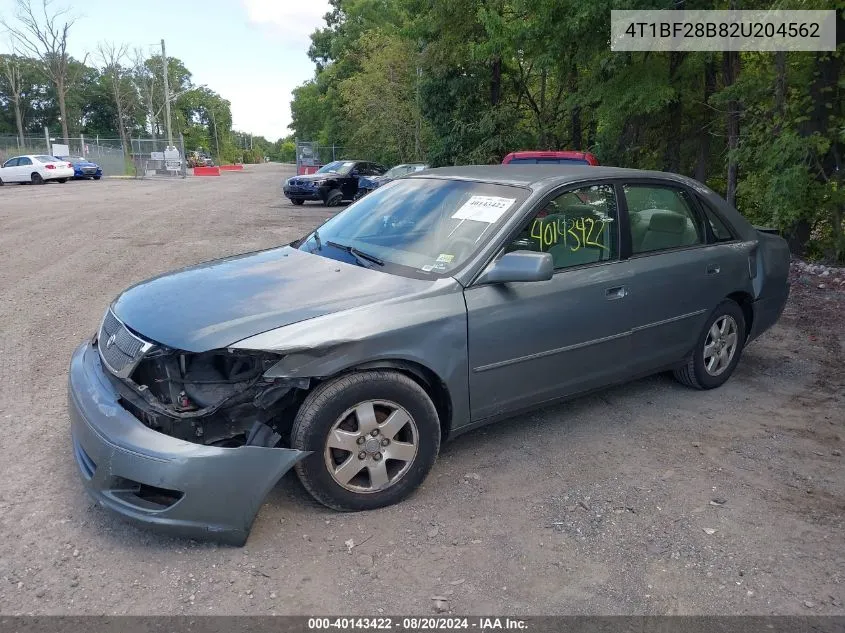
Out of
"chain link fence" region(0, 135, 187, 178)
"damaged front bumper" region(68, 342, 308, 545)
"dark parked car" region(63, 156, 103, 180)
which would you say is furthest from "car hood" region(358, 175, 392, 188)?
"chain link fence" region(0, 135, 187, 178)

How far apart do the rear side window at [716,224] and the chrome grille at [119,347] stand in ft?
12.6

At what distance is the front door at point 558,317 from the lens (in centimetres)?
359

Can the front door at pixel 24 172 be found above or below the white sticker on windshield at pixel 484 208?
above

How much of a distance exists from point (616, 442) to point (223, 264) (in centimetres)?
261

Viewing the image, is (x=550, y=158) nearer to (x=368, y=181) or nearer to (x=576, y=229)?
(x=576, y=229)

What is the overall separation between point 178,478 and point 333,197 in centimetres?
1839

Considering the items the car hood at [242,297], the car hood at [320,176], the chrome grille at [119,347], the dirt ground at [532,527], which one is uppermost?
the car hood at [320,176]

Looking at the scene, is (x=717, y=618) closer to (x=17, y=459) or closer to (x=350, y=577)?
(x=350, y=577)

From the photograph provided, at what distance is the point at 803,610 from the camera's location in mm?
2682

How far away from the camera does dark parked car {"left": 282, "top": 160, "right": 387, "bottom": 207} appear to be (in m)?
20.3

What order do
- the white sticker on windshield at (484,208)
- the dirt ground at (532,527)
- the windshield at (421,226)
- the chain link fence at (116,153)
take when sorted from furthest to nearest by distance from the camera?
1. the chain link fence at (116,153)
2. the white sticker on windshield at (484,208)
3. the windshield at (421,226)
4. the dirt ground at (532,527)

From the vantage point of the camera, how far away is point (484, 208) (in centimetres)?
393

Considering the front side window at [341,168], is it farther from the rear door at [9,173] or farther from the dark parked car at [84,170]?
the dark parked car at [84,170]

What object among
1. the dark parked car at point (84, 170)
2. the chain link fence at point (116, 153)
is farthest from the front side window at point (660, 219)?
the chain link fence at point (116, 153)
